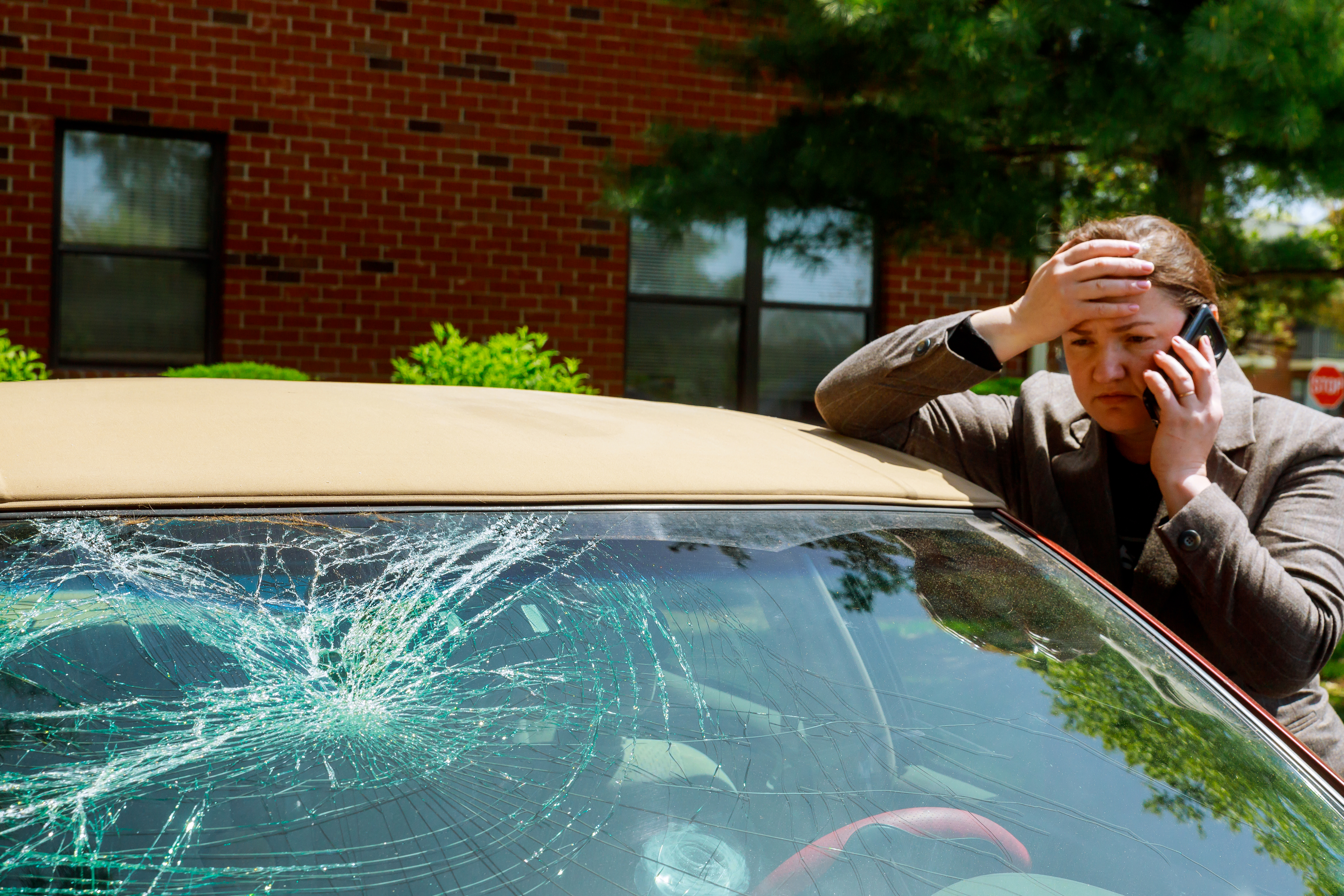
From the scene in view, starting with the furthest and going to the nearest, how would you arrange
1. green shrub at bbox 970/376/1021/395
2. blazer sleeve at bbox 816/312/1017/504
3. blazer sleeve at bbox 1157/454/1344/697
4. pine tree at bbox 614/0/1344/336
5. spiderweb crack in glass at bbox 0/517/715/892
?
1. green shrub at bbox 970/376/1021/395
2. pine tree at bbox 614/0/1344/336
3. blazer sleeve at bbox 816/312/1017/504
4. blazer sleeve at bbox 1157/454/1344/697
5. spiderweb crack in glass at bbox 0/517/715/892

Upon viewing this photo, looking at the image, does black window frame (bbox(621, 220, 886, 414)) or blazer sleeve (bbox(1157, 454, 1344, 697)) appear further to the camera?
black window frame (bbox(621, 220, 886, 414))

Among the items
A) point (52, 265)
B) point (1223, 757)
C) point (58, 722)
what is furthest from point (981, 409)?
point (52, 265)

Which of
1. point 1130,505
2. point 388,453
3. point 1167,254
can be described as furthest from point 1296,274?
point 388,453

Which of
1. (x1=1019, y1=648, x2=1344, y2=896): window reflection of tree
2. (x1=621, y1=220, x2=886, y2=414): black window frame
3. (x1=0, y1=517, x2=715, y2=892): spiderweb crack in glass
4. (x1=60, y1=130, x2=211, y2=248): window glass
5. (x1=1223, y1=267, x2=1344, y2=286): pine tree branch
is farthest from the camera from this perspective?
(x1=621, y1=220, x2=886, y2=414): black window frame

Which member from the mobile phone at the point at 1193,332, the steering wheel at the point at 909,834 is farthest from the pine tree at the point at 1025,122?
the steering wheel at the point at 909,834

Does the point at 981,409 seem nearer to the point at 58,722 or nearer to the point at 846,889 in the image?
the point at 846,889

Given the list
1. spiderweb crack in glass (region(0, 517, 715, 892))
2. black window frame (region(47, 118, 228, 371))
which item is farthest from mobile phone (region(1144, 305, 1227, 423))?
black window frame (region(47, 118, 228, 371))

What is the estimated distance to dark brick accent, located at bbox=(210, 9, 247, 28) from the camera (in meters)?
6.56

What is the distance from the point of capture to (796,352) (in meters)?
7.75

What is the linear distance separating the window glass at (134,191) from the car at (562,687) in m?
5.59

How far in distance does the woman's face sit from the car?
407mm

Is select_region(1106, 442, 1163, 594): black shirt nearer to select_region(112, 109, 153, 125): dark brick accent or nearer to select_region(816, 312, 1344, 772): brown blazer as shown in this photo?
select_region(816, 312, 1344, 772): brown blazer

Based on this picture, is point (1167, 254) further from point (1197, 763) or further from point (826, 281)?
point (826, 281)

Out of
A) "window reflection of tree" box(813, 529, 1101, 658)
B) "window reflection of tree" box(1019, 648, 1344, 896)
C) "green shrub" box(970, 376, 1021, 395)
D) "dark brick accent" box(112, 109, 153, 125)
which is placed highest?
"dark brick accent" box(112, 109, 153, 125)
